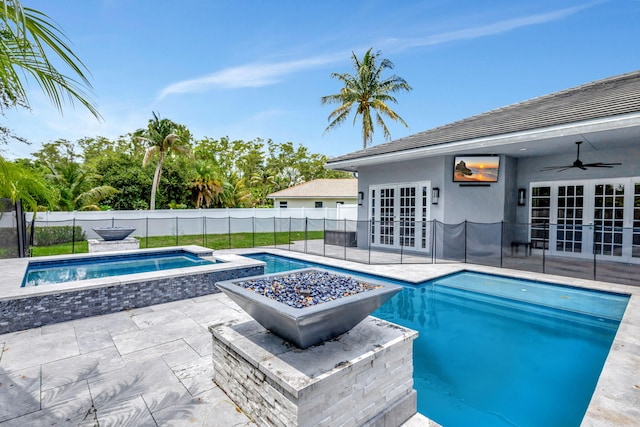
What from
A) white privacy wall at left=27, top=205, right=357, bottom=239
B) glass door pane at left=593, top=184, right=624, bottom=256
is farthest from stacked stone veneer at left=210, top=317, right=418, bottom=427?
white privacy wall at left=27, top=205, right=357, bottom=239

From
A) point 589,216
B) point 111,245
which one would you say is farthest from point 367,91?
point 111,245

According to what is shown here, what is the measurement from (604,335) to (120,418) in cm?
604

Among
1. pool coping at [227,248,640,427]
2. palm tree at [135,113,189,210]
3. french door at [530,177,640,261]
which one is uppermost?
palm tree at [135,113,189,210]

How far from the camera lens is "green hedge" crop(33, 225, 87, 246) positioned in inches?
496

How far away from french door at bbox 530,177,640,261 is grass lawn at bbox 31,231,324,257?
812 cm

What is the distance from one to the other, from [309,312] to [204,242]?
1261 cm

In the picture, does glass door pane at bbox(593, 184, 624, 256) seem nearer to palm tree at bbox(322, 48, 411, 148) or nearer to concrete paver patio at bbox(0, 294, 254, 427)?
concrete paver patio at bbox(0, 294, 254, 427)

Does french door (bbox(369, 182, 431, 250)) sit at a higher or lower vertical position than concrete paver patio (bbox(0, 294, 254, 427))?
higher

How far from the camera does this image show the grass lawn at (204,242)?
38.1 ft

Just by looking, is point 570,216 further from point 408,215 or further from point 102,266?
point 102,266

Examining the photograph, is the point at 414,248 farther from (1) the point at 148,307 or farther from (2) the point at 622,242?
(1) the point at 148,307

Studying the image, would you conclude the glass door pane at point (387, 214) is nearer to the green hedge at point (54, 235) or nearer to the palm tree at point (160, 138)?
the green hedge at point (54, 235)

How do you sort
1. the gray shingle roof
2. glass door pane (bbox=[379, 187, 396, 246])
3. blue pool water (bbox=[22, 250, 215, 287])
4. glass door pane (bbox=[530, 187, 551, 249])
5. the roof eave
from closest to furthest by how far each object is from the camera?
1. the roof eave
2. the gray shingle roof
3. blue pool water (bbox=[22, 250, 215, 287])
4. glass door pane (bbox=[530, 187, 551, 249])
5. glass door pane (bbox=[379, 187, 396, 246])

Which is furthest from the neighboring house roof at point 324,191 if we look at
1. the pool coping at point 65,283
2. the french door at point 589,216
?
the pool coping at point 65,283
